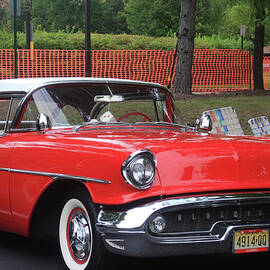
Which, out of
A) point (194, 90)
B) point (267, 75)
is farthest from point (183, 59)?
point (267, 75)

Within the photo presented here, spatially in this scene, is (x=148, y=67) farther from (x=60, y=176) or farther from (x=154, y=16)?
(x=154, y=16)

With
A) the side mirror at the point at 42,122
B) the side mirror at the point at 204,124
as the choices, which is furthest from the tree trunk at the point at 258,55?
the side mirror at the point at 42,122

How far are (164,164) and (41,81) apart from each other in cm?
192

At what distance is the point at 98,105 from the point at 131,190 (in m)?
1.89

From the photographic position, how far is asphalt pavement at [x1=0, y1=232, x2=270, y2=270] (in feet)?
17.5

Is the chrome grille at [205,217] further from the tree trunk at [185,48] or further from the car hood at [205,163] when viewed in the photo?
the tree trunk at [185,48]

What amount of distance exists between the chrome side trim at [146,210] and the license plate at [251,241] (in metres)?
0.22

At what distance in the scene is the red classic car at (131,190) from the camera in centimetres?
439

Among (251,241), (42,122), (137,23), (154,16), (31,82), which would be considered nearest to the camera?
(251,241)

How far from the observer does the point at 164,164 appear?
452cm

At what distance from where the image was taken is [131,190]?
14.5 feet

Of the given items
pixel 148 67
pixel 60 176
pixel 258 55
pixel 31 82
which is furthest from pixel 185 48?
pixel 60 176

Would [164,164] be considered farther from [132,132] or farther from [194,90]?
[194,90]

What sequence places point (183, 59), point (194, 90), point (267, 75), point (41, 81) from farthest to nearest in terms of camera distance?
point (267, 75) < point (194, 90) < point (183, 59) < point (41, 81)
